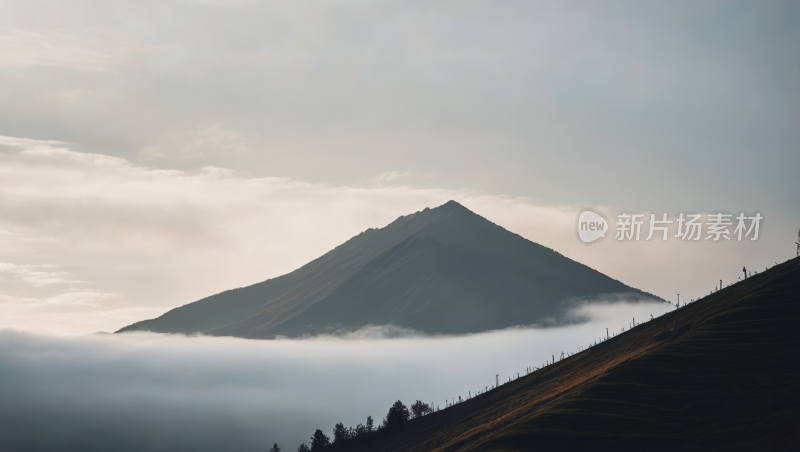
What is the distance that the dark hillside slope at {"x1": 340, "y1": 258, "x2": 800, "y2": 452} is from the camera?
403 feet

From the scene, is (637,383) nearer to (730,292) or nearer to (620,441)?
(620,441)

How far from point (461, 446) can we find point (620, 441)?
4757 cm

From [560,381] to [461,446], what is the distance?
161 ft

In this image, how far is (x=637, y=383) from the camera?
146750mm

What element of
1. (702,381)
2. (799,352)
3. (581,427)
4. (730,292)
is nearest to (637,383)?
(702,381)

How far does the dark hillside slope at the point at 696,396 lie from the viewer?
403 ft

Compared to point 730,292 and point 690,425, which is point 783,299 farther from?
point 690,425

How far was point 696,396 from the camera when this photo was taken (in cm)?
13700

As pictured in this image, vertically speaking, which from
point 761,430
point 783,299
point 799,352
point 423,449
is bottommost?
point 423,449

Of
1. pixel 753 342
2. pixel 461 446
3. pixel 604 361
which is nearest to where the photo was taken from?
pixel 753 342

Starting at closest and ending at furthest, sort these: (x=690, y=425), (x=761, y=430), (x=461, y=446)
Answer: (x=761, y=430) → (x=690, y=425) → (x=461, y=446)

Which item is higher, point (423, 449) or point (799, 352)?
point (799, 352)

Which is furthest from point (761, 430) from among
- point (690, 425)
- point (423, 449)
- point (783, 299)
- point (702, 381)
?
point (423, 449)

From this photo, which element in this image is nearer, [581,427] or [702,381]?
[581,427]
